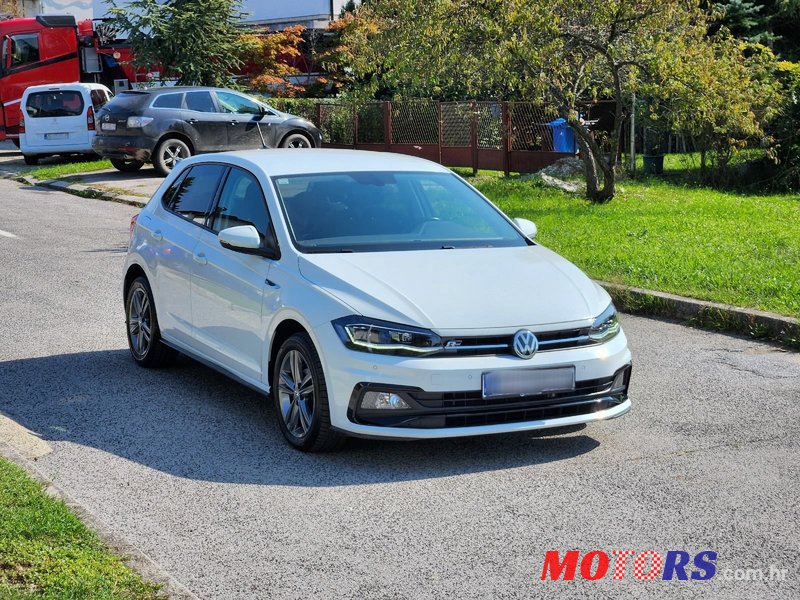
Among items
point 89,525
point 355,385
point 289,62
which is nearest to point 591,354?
point 355,385

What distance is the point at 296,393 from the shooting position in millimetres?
6406

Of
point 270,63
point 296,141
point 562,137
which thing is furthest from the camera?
point 270,63

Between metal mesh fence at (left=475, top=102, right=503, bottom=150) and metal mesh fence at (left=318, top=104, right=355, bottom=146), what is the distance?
4.84 meters

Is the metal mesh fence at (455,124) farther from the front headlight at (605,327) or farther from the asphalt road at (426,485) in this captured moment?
the front headlight at (605,327)

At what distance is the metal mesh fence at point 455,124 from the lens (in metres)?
23.2

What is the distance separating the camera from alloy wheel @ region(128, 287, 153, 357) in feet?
27.7

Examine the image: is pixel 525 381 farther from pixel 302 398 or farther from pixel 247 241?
pixel 247 241

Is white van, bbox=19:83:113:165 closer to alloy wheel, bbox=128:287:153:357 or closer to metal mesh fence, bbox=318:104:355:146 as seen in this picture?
metal mesh fence, bbox=318:104:355:146

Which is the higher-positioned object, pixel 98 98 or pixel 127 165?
pixel 98 98

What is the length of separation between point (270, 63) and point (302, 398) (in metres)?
27.1

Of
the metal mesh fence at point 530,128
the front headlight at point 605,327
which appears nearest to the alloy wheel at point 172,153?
the metal mesh fence at point 530,128

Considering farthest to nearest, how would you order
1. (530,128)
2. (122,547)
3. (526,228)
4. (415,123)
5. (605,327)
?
(415,123) → (530,128) → (526,228) → (605,327) → (122,547)

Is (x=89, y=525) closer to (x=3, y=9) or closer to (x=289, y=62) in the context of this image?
(x=289, y=62)

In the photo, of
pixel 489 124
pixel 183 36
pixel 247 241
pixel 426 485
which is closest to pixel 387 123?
pixel 489 124
